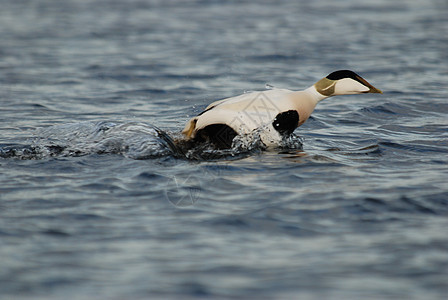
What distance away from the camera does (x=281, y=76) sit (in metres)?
11.9

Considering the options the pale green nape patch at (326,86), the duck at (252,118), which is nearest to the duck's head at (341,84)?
the pale green nape patch at (326,86)

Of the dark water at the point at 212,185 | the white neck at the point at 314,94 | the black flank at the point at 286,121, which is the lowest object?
the dark water at the point at 212,185

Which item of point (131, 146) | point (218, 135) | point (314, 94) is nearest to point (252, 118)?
point (218, 135)

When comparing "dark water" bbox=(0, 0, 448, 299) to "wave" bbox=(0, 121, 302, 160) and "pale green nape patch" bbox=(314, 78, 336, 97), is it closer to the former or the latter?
"wave" bbox=(0, 121, 302, 160)

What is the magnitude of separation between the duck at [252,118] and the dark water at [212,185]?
0.66ft

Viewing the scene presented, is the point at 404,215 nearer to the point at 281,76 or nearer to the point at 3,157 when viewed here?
the point at 3,157

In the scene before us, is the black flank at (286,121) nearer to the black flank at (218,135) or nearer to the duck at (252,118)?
the duck at (252,118)

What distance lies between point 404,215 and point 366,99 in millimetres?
5629

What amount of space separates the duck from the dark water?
200 millimetres

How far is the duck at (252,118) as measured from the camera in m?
6.67

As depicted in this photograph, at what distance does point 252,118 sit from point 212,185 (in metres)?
1.23

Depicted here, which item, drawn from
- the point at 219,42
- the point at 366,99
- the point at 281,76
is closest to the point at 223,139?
the point at 366,99

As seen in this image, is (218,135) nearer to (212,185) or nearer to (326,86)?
(212,185)

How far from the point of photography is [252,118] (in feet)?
22.0
